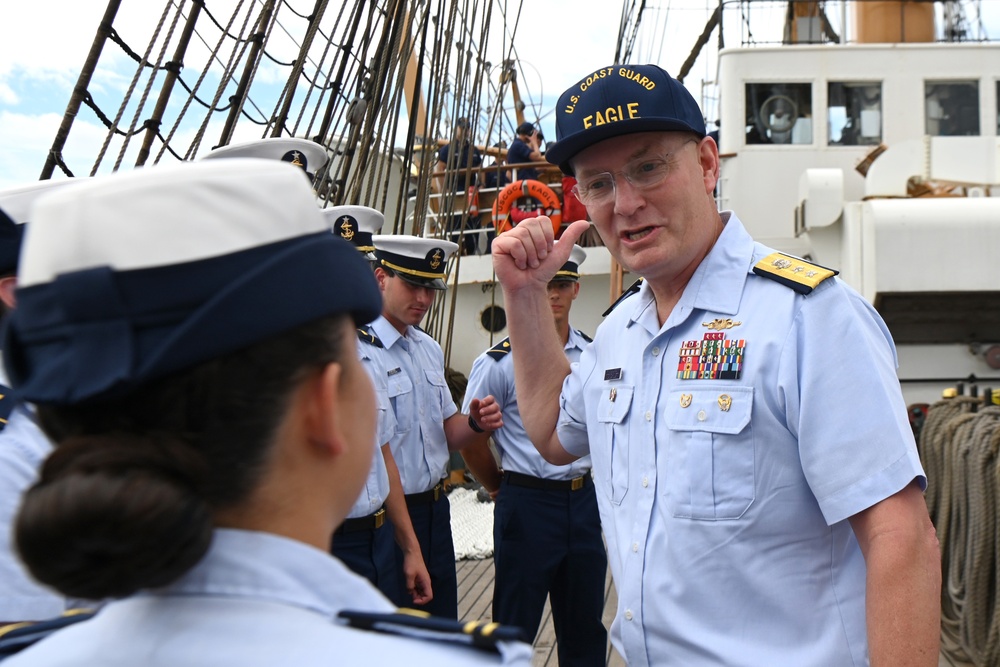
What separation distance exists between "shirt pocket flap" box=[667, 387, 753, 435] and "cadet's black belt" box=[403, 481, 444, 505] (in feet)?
7.22

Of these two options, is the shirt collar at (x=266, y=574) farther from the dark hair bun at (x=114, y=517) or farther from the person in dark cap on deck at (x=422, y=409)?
the person in dark cap on deck at (x=422, y=409)

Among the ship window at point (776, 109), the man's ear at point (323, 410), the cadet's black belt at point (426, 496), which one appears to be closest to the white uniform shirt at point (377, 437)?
the cadet's black belt at point (426, 496)

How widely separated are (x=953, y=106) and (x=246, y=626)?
33.4ft

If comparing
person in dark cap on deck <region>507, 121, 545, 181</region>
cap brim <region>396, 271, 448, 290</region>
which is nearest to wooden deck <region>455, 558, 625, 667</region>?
cap brim <region>396, 271, 448, 290</region>

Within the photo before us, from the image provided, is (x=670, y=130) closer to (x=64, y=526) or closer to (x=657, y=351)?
(x=657, y=351)

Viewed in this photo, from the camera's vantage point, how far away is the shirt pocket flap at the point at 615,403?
1590mm

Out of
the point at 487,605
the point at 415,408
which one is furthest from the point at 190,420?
the point at 487,605

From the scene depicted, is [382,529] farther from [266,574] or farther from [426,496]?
[266,574]

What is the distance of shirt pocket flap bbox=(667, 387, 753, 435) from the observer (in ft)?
4.55

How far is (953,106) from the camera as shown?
925 centimetres

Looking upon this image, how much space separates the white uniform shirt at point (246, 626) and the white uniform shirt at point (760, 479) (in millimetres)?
739

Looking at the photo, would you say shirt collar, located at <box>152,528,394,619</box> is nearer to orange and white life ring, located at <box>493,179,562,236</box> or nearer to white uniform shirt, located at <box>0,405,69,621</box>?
white uniform shirt, located at <box>0,405,69,621</box>

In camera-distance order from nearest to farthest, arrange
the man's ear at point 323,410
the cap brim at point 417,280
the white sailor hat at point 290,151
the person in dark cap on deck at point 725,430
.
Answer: the man's ear at point 323,410 < the person in dark cap on deck at point 725,430 < the white sailor hat at point 290,151 < the cap brim at point 417,280

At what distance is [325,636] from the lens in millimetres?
655
